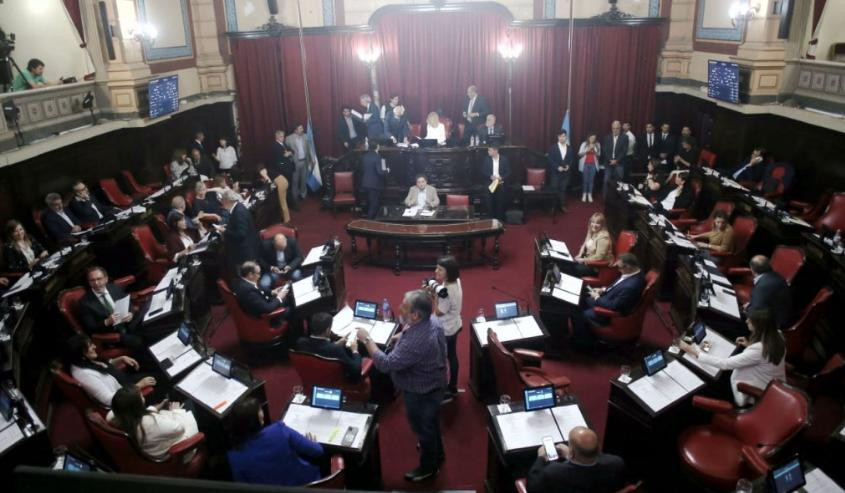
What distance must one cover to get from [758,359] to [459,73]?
9.41 m

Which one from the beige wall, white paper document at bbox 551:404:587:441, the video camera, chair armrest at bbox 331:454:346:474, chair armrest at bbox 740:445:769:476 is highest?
the beige wall

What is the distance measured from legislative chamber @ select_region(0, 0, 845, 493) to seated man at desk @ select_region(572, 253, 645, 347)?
0.08 feet

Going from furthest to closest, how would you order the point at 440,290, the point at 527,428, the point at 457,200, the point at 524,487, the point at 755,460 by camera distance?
1. the point at 457,200
2. the point at 440,290
3. the point at 527,428
4. the point at 755,460
5. the point at 524,487

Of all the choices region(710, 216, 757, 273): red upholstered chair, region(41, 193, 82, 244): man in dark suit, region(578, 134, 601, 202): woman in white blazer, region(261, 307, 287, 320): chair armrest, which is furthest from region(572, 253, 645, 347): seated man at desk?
region(41, 193, 82, 244): man in dark suit

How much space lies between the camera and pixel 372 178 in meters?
10.2

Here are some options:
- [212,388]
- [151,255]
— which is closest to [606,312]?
[212,388]

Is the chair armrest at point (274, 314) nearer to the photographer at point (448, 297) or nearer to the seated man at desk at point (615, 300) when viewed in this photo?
the photographer at point (448, 297)

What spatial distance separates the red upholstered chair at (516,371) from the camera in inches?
178

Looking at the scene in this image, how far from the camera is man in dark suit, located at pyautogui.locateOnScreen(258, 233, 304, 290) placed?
7039 millimetres

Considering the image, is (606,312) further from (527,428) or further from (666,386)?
(527,428)

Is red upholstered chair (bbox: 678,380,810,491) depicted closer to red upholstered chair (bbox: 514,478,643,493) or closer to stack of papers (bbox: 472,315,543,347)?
red upholstered chair (bbox: 514,478,643,493)

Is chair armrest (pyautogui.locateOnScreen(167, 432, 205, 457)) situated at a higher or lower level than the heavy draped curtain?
lower

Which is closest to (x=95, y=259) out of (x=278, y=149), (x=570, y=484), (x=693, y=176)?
(x=278, y=149)

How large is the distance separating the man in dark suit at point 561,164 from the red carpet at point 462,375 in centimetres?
128
